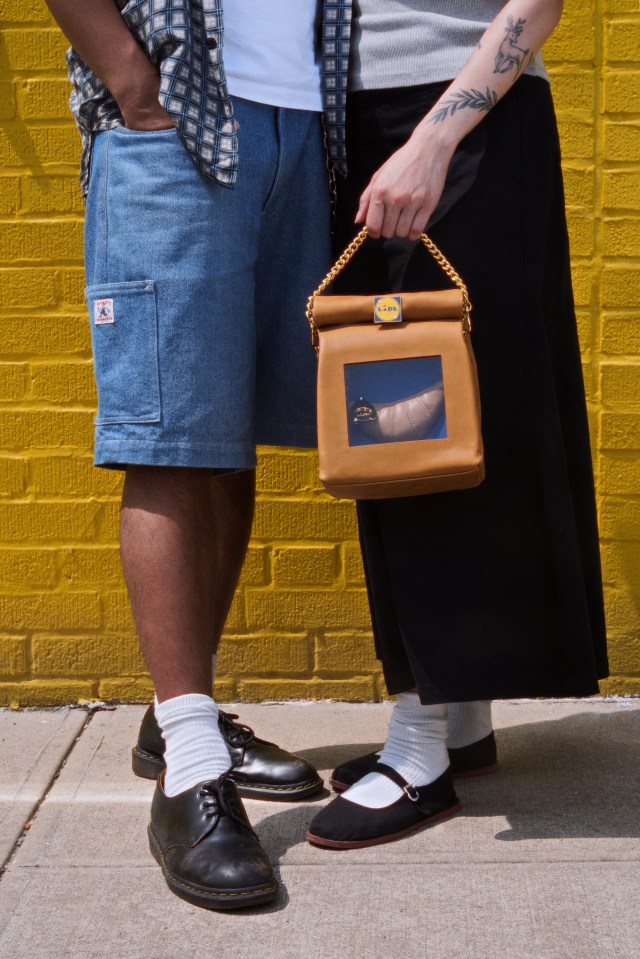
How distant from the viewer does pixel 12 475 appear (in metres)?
2.69

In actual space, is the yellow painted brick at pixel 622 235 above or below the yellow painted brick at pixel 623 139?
below

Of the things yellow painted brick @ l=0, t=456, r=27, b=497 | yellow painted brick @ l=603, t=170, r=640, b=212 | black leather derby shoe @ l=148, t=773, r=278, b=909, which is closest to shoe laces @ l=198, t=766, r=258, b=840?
black leather derby shoe @ l=148, t=773, r=278, b=909

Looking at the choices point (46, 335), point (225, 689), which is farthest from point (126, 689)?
point (46, 335)

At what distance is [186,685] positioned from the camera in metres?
1.93

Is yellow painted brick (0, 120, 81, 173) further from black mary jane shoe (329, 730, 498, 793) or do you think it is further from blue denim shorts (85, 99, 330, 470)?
black mary jane shoe (329, 730, 498, 793)

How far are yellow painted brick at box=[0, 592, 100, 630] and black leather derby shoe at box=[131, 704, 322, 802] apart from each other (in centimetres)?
53

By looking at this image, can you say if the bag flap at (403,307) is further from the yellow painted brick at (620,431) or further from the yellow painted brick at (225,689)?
the yellow painted brick at (225,689)

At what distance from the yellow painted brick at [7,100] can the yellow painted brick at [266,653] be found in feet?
4.37

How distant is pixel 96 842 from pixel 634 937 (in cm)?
94

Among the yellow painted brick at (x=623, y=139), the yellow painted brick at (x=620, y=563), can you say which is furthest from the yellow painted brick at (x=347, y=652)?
the yellow painted brick at (x=623, y=139)

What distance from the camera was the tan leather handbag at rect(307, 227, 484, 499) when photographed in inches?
71.8

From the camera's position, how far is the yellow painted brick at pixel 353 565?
8.87 ft

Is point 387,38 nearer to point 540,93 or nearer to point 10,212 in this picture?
point 540,93

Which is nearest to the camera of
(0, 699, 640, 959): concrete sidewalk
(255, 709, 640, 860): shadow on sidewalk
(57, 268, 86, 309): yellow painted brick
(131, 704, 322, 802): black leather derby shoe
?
(0, 699, 640, 959): concrete sidewalk
